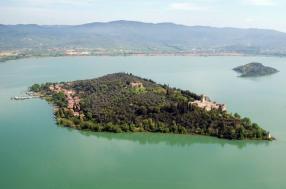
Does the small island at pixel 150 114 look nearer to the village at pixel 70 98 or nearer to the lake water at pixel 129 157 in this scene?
the village at pixel 70 98

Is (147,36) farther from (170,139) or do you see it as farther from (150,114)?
(170,139)

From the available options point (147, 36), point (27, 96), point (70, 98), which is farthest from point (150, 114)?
point (147, 36)

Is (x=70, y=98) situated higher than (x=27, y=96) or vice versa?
(x=70, y=98)

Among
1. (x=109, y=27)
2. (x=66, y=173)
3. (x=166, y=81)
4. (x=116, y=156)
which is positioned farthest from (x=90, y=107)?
(x=109, y=27)

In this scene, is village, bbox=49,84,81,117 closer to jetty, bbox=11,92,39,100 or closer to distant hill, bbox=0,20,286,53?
jetty, bbox=11,92,39,100

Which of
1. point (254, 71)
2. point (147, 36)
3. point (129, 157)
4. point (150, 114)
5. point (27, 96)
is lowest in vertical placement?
point (129, 157)

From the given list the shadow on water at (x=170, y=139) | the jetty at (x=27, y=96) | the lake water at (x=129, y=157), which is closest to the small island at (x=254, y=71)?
the lake water at (x=129, y=157)

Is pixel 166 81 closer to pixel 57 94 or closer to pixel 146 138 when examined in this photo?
pixel 57 94
